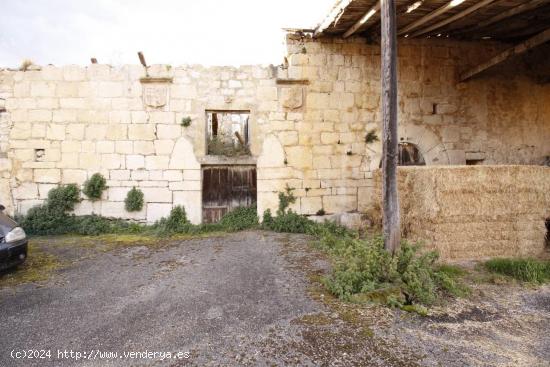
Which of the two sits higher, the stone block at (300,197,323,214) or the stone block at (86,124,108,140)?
the stone block at (86,124,108,140)

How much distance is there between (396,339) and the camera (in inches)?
111

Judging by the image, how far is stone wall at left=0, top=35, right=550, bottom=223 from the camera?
6.90 metres

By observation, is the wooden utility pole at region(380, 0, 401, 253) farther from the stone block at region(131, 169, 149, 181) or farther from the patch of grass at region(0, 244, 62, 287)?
the stone block at region(131, 169, 149, 181)

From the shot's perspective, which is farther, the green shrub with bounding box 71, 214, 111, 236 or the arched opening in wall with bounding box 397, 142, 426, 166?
the arched opening in wall with bounding box 397, 142, 426, 166

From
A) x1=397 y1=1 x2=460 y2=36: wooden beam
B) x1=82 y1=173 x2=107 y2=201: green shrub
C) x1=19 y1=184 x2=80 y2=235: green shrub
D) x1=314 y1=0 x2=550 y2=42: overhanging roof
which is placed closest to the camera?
x1=397 y1=1 x2=460 y2=36: wooden beam

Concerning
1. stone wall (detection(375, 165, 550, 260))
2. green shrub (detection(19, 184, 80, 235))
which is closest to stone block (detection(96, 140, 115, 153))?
green shrub (detection(19, 184, 80, 235))

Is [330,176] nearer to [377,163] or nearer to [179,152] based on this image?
[377,163]

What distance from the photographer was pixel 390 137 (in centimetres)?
412

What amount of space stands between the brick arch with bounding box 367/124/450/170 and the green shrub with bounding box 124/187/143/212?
19.0ft

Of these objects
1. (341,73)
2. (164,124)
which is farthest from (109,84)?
(341,73)

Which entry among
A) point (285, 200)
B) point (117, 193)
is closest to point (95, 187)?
point (117, 193)

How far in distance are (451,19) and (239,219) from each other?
18.0 feet

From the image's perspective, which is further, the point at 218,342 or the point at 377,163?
the point at 377,163

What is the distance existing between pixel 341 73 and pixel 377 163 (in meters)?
2.12
